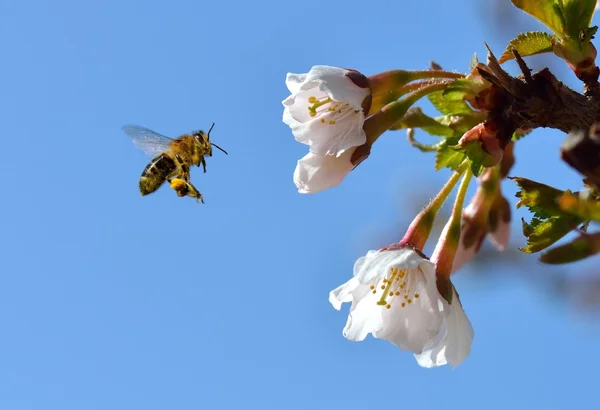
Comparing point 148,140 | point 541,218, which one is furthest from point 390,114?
point 148,140

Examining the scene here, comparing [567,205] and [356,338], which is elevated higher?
[356,338]

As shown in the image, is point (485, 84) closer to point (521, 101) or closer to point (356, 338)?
point (521, 101)

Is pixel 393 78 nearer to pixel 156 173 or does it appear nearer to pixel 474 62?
pixel 474 62

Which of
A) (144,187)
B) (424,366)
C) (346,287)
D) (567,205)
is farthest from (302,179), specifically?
(144,187)

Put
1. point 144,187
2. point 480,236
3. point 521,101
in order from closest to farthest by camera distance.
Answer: point 521,101
point 480,236
point 144,187

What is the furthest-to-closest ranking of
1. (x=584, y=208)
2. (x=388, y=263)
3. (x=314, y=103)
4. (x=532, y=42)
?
(x=314, y=103)
(x=388, y=263)
(x=532, y=42)
(x=584, y=208)

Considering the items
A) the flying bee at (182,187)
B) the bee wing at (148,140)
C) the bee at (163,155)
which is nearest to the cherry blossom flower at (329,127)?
the flying bee at (182,187)
